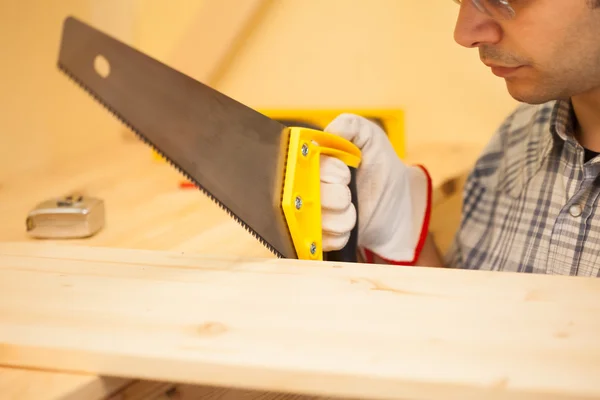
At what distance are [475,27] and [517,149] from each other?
0.84 feet

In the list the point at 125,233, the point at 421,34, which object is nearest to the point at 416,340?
the point at 125,233

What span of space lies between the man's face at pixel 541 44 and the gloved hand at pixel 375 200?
0.17m

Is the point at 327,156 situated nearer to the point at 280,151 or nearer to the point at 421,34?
the point at 280,151

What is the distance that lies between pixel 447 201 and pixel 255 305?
675 mm

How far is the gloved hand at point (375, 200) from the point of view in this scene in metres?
0.66

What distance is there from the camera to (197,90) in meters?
0.61

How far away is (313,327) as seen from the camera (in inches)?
16.4

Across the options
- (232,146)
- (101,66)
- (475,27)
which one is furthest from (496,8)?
(101,66)

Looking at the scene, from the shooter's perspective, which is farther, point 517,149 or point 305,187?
point 517,149

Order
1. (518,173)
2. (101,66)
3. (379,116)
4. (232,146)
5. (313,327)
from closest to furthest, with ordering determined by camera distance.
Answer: (313,327) → (232,146) → (101,66) → (518,173) → (379,116)

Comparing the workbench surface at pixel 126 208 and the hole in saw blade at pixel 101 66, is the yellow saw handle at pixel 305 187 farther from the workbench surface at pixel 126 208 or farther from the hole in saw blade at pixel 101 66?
the hole in saw blade at pixel 101 66

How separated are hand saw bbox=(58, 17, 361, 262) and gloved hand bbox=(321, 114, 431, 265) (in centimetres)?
3

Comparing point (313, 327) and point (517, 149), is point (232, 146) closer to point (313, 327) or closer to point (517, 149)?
point (313, 327)

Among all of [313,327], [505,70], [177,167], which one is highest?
[505,70]
